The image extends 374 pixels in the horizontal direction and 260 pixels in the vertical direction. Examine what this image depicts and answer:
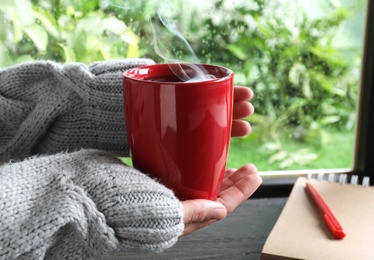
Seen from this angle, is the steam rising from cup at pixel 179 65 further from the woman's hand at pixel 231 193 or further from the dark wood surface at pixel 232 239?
the dark wood surface at pixel 232 239

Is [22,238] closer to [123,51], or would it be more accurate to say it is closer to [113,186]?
[113,186]

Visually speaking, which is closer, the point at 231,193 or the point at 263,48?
the point at 231,193

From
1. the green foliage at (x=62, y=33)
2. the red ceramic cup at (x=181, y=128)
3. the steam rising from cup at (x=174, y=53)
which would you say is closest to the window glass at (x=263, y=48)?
the green foliage at (x=62, y=33)

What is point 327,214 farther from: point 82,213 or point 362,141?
point 82,213

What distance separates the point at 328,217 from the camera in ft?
2.20

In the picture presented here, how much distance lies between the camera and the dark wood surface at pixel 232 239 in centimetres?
68

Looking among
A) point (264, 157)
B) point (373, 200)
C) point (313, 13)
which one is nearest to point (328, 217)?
point (373, 200)

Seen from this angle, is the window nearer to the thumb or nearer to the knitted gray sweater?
the knitted gray sweater

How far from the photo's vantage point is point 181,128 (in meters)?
0.47

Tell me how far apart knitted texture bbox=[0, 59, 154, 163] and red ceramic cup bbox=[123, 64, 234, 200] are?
74mm

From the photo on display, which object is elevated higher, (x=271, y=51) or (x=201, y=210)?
(x=271, y=51)

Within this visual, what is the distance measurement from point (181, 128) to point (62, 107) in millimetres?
178

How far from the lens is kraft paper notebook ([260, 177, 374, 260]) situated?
0.60 meters

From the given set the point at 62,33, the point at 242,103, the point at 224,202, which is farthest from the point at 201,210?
the point at 62,33
